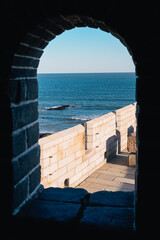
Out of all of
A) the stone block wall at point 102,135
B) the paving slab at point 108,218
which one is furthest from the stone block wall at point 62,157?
the paving slab at point 108,218

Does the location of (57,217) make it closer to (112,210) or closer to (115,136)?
(112,210)

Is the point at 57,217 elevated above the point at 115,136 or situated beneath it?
elevated above

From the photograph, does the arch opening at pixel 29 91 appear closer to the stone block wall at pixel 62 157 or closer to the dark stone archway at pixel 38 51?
the dark stone archway at pixel 38 51

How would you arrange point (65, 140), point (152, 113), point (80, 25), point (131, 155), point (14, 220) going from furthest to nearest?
1. point (131, 155)
2. point (65, 140)
3. point (80, 25)
4. point (14, 220)
5. point (152, 113)

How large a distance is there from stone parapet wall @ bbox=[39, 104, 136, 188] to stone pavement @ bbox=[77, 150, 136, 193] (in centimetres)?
18

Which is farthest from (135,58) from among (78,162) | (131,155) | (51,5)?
(131,155)

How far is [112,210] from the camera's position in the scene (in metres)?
2.21

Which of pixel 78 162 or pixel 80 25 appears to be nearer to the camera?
pixel 80 25

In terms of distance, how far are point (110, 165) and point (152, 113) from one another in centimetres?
803

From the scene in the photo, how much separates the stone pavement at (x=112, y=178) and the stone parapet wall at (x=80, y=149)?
180mm

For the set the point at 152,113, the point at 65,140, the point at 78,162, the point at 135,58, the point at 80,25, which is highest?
the point at 80,25

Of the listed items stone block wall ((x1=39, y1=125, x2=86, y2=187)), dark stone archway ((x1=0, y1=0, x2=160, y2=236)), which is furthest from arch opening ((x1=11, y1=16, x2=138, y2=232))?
stone block wall ((x1=39, y1=125, x2=86, y2=187))

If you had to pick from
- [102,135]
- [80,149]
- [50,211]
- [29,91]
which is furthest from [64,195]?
[102,135]

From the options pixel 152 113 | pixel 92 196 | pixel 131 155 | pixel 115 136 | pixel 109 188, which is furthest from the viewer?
pixel 115 136
